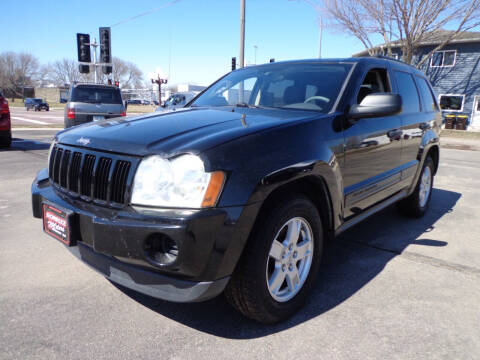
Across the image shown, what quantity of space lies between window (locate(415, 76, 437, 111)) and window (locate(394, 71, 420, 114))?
0.23m

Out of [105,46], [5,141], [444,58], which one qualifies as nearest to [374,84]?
[5,141]

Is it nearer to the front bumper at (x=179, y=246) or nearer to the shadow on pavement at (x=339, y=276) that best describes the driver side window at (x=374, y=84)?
the shadow on pavement at (x=339, y=276)

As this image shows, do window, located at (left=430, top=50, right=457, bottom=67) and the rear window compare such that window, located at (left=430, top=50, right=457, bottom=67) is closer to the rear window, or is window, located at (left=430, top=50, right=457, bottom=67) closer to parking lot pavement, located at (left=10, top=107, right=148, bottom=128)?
parking lot pavement, located at (left=10, top=107, right=148, bottom=128)

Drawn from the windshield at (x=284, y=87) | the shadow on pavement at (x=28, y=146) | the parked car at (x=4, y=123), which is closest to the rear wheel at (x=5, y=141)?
the parked car at (x=4, y=123)

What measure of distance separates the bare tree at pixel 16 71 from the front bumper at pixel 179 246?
8995 cm

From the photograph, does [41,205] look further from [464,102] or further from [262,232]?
[464,102]

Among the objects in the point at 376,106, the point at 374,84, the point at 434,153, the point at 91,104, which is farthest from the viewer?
the point at 91,104

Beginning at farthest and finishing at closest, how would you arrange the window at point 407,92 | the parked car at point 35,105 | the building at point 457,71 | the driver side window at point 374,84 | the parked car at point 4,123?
1. the parked car at point 35,105
2. the building at point 457,71
3. the parked car at point 4,123
4. the window at point 407,92
5. the driver side window at point 374,84

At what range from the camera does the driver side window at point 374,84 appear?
3277 millimetres

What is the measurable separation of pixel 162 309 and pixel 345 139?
1.73 meters

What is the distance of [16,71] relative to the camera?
269ft

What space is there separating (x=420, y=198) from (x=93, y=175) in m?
3.97

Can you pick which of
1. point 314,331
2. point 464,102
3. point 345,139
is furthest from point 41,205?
point 464,102

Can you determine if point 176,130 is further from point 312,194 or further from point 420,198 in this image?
point 420,198
